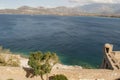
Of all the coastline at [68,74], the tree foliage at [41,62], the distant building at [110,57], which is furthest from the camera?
the distant building at [110,57]

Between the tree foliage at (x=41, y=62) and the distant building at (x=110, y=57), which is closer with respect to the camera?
the tree foliage at (x=41, y=62)

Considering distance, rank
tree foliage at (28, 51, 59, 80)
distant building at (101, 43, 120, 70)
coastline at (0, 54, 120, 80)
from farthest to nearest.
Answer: distant building at (101, 43, 120, 70) < coastline at (0, 54, 120, 80) < tree foliage at (28, 51, 59, 80)

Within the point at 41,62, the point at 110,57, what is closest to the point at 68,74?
the point at 41,62

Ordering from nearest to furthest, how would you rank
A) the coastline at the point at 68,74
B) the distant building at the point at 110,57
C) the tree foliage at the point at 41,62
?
the tree foliage at the point at 41,62, the coastline at the point at 68,74, the distant building at the point at 110,57

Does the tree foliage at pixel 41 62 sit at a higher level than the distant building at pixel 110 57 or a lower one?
higher

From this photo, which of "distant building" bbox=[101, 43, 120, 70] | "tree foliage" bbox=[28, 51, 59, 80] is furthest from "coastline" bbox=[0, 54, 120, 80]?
"distant building" bbox=[101, 43, 120, 70]

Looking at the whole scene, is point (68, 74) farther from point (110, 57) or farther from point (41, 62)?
point (110, 57)

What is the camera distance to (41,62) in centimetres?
4050

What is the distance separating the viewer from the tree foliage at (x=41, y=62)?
3878 cm

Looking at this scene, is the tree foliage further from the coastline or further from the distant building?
the distant building

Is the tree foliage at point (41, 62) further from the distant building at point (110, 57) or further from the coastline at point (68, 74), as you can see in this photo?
the distant building at point (110, 57)

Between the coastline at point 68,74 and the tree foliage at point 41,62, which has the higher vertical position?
the tree foliage at point 41,62

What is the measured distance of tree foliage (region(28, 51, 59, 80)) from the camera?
127 feet

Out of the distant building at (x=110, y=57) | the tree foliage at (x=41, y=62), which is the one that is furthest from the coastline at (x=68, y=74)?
the distant building at (x=110, y=57)
